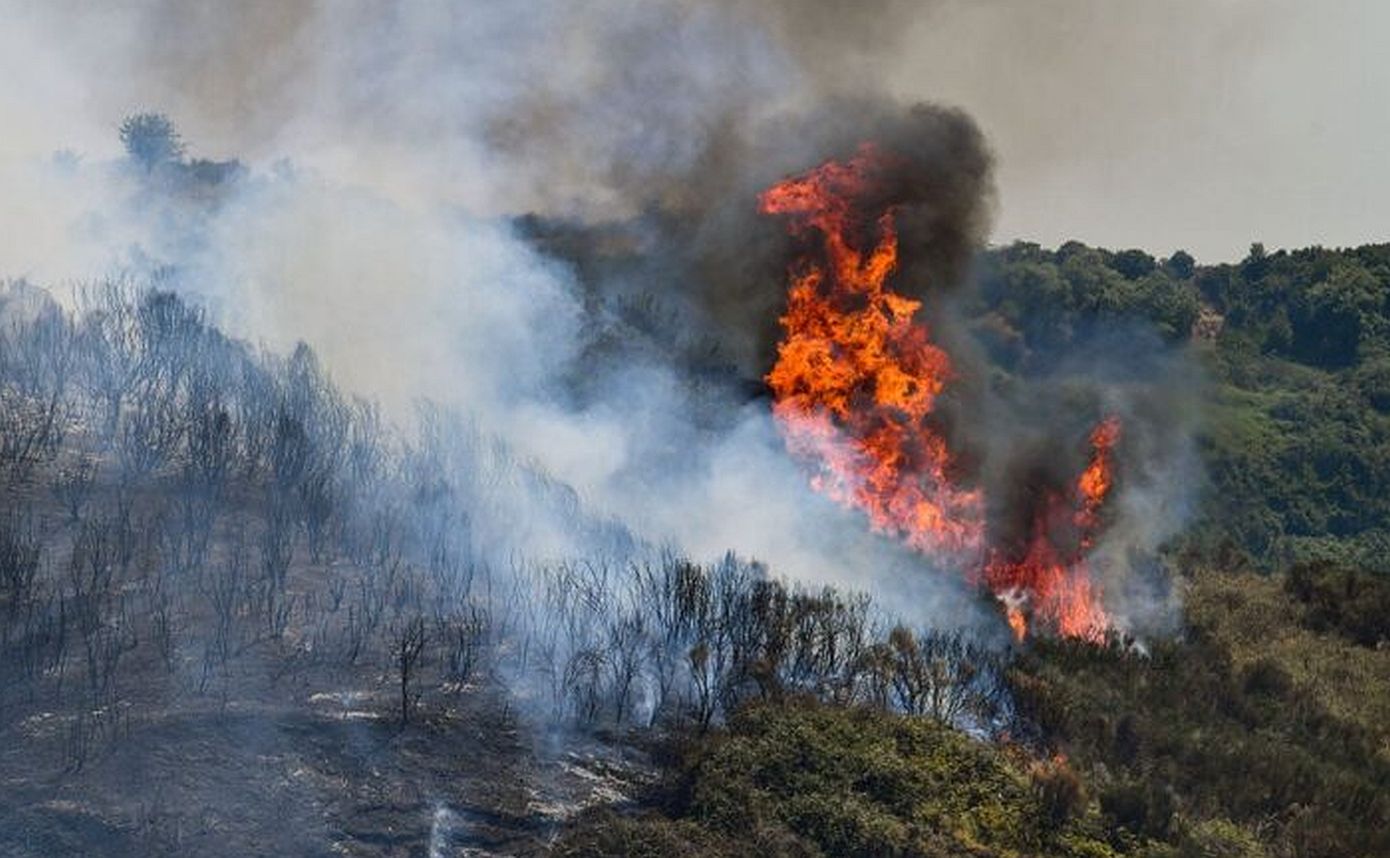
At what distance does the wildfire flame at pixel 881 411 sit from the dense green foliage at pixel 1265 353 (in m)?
26.3

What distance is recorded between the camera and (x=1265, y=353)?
8275 cm

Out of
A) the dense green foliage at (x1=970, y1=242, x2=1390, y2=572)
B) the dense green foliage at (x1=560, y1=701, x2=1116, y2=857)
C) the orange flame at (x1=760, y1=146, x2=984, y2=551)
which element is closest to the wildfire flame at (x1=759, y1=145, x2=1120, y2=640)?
the orange flame at (x1=760, y1=146, x2=984, y2=551)

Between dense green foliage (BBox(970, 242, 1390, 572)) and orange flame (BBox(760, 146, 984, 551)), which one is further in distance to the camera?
dense green foliage (BBox(970, 242, 1390, 572))

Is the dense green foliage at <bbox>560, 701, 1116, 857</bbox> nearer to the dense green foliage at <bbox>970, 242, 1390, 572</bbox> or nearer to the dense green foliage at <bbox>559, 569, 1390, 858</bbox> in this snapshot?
the dense green foliage at <bbox>559, 569, 1390, 858</bbox>

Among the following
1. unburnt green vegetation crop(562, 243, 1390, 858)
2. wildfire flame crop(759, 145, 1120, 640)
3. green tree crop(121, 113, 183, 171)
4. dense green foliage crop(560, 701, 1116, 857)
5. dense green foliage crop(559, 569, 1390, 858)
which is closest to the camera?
dense green foliage crop(560, 701, 1116, 857)

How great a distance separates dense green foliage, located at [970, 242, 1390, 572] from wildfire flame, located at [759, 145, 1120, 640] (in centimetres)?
2629

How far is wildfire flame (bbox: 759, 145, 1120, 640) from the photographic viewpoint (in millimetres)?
28703

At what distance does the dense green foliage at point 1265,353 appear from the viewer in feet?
211

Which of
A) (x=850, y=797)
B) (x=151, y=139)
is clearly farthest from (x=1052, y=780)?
(x=151, y=139)

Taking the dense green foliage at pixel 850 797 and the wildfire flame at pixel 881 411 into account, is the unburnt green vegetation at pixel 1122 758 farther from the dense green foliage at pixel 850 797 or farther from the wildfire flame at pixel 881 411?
the wildfire flame at pixel 881 411

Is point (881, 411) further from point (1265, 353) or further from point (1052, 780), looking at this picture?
point (1265, 353)

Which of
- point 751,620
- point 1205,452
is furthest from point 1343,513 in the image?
point 751,620

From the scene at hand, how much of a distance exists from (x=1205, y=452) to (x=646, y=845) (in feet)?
189

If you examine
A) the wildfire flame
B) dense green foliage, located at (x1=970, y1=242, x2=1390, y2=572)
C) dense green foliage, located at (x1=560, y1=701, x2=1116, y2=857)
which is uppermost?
dense green foliage, located at (x1=970, y1=242, x2=1390, y2=572)
